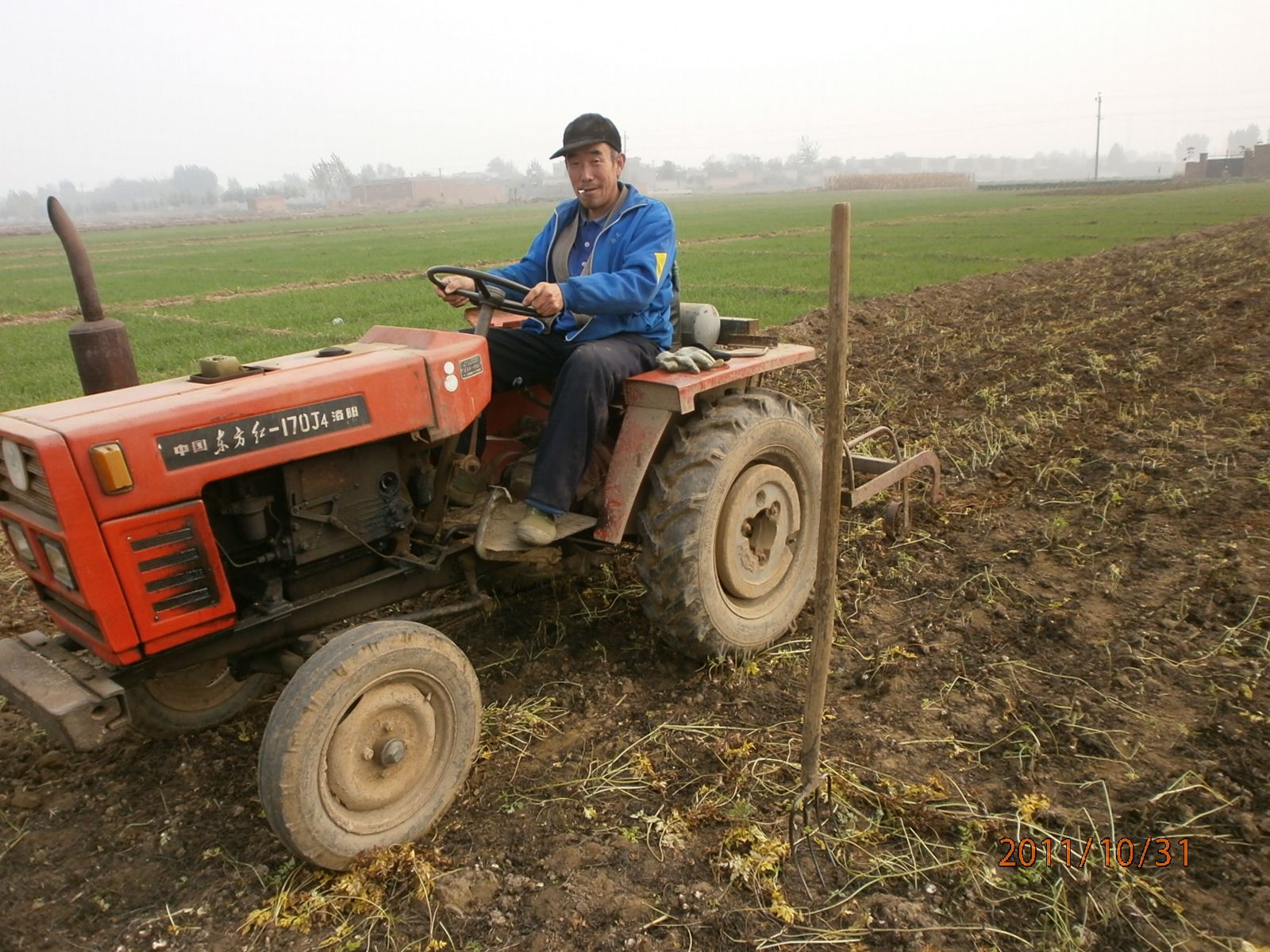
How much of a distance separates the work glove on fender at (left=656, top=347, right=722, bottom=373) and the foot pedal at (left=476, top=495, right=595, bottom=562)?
2.13ft

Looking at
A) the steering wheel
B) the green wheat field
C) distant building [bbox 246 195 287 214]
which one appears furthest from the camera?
distant building [bbox 246 195 287 214]

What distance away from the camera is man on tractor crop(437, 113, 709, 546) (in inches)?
126

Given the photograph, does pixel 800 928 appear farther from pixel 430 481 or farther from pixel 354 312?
pixel 354 312

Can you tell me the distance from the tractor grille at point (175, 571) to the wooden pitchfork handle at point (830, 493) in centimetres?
175

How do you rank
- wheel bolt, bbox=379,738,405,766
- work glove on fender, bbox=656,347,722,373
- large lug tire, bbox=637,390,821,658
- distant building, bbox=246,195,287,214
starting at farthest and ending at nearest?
distant building, bbox=246,195,287,214 → work glove on fender, bbox=656,347,722,373 → large lug tire, bbox=637,390,821,658 → wheel bolt, bbox=379,738,405,766

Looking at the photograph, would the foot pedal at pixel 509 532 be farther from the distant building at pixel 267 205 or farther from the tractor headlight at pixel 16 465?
the distant building at pixel 267 205

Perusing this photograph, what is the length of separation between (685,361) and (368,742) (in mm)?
1752

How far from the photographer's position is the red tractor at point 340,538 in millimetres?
2396

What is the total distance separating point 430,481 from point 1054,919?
2.27m

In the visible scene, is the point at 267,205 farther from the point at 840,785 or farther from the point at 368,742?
the point at 840,785

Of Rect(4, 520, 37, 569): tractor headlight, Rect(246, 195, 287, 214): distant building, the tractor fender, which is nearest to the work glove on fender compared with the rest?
the tractor fender

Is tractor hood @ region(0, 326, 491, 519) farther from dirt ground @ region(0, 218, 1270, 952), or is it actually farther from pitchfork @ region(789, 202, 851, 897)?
pitchfork @ region(789, 202, 851, 897)

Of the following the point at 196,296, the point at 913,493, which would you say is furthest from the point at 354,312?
the point at 913,493
